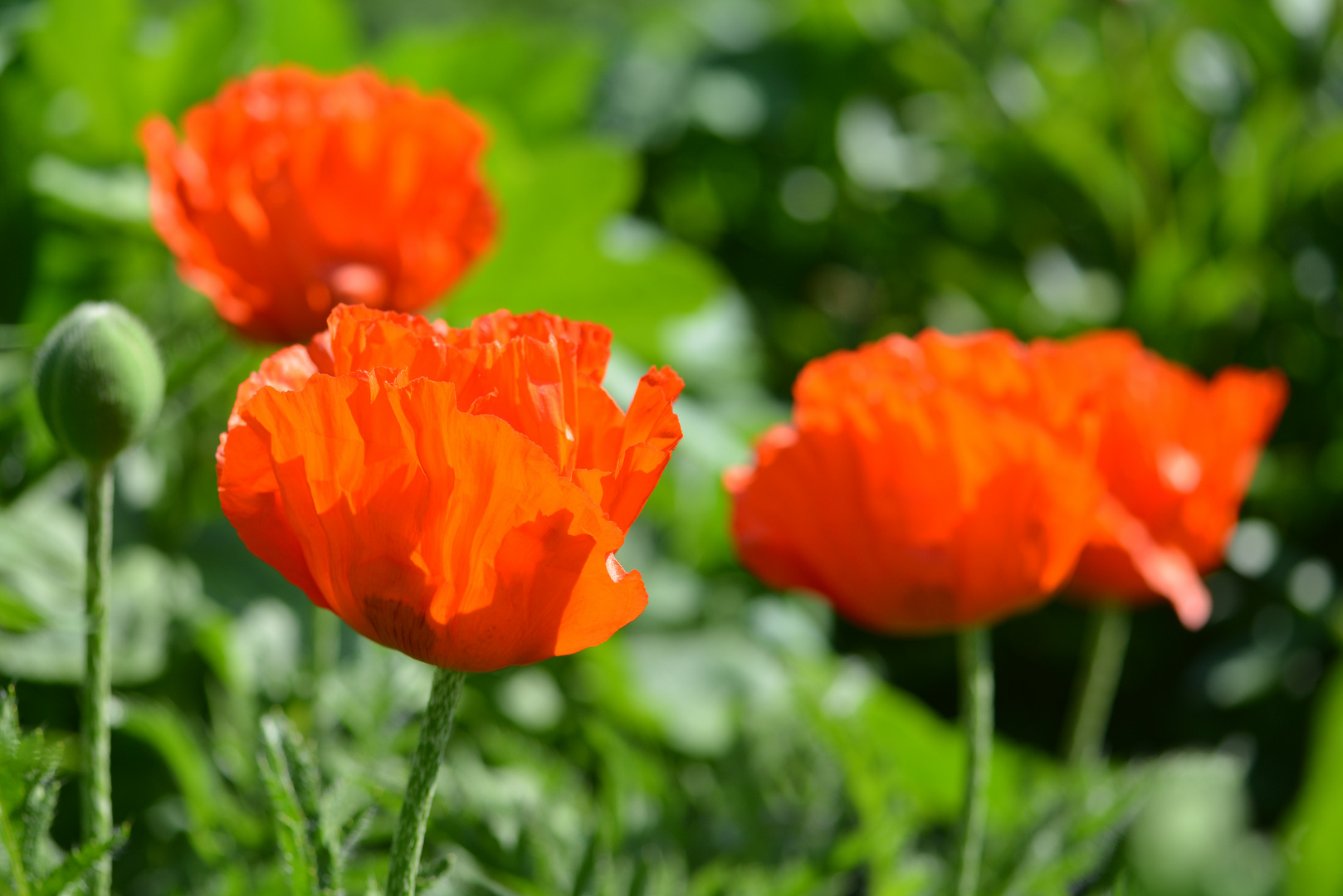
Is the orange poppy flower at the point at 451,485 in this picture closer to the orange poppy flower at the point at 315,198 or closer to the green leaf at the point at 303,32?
the orange poppy flower at the point at 315,198

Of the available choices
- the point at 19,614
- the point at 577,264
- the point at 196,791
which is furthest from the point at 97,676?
the point at 577,264

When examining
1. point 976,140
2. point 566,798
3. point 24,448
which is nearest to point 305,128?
point 24,448

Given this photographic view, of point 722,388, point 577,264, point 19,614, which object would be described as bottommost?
point 722,388

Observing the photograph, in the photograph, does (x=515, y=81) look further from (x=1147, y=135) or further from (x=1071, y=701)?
(x=1071, y=701)

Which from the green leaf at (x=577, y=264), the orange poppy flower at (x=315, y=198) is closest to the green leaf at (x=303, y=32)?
the green leaf at (x=577, y=264)

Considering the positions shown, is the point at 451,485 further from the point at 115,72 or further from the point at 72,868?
the point at 115,72

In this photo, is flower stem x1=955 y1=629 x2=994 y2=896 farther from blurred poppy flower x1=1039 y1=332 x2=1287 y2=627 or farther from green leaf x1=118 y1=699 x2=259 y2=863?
green leaf x1=118 y1=699 x2=259 y2=863

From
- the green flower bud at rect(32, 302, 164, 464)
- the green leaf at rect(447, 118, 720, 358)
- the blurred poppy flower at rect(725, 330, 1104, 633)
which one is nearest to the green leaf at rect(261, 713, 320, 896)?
the green flower bud at rect(32, 302, 164, 464)
